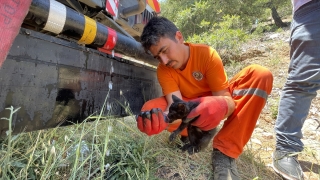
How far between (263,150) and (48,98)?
165 cm

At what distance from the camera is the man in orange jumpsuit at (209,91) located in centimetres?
113

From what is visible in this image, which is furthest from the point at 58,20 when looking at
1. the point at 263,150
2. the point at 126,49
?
the point at 263,150

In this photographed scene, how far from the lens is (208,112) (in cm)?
111

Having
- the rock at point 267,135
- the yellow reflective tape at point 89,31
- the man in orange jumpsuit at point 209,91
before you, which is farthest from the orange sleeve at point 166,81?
the rock at point 267,135

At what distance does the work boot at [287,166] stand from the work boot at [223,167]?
0.34m

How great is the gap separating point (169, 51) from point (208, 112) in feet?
1.86

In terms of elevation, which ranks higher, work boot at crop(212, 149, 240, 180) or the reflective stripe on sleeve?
the reflective stripe on sleeve

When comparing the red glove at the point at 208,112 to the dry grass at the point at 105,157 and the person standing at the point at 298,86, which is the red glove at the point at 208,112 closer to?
the dry grass at the point at 105,157

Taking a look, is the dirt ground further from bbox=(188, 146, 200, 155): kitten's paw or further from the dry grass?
bbox=(188, 146, 200, 155): kitten's paw

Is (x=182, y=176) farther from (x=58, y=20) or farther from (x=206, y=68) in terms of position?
(x=58, y=20)

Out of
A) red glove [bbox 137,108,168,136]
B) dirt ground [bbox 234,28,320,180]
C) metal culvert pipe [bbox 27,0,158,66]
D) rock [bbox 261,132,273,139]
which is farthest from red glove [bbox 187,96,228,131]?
rock [bbox 261,132,273,139]

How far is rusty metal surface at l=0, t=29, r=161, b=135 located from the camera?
910 millimetres

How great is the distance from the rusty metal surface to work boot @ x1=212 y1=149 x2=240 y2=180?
750 millimetres

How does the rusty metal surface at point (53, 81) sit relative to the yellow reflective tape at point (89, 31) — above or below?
below
